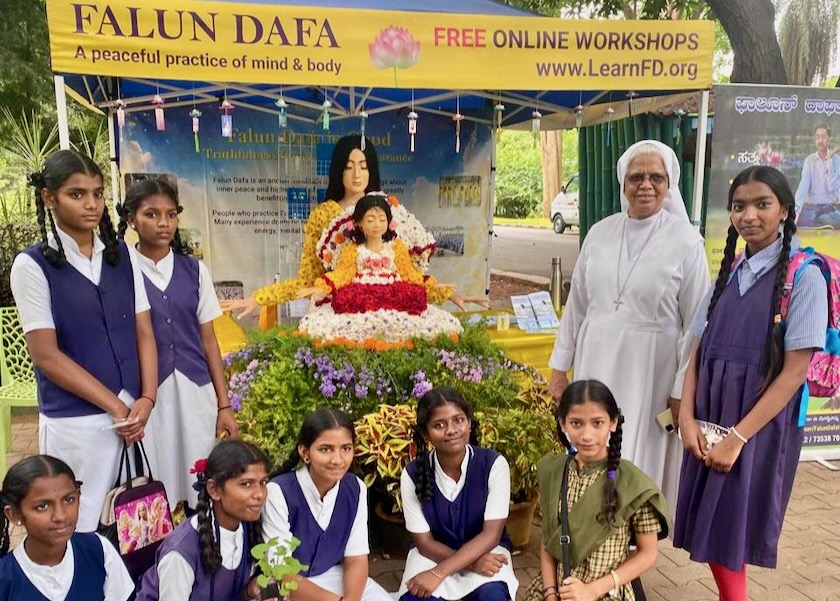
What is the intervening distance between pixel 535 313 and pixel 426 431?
241 cm

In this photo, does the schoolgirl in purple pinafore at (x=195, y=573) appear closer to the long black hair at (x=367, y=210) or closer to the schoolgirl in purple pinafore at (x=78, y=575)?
the schoolgirl in purple pinafore at (x=78, y=575)

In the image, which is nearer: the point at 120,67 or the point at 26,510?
the point at 26,510

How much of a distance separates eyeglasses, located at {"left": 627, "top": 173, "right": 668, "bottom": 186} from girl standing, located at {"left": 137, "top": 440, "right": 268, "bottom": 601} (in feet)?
6.01

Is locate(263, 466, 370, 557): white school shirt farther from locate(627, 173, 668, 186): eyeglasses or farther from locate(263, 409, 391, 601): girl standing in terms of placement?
locate(627, 173, 668, 186): eyeglasses

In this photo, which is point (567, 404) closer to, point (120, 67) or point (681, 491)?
point (681, 491)

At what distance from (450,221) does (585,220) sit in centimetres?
179

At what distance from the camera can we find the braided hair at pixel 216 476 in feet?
7.14

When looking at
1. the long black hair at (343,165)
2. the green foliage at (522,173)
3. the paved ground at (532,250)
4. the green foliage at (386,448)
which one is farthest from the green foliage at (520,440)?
the green foliage at (522,173)

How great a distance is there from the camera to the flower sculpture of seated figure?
13.4ft

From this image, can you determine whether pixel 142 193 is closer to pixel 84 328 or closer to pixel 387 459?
pixel 84 328

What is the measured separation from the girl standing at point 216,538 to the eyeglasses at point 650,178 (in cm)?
183

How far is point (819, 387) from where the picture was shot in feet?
8.08

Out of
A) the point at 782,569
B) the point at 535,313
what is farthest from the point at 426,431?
the point at 535,313

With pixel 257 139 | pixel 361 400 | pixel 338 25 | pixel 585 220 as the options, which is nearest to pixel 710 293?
pixel 361 400
